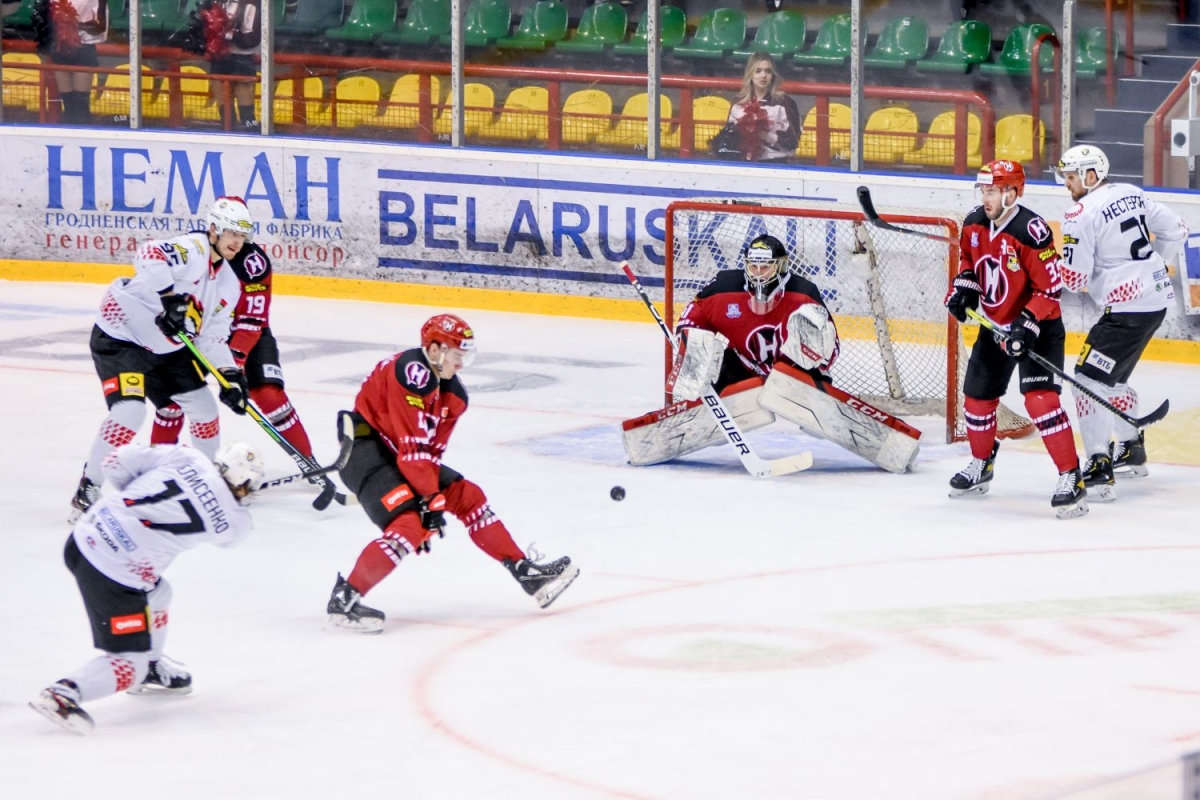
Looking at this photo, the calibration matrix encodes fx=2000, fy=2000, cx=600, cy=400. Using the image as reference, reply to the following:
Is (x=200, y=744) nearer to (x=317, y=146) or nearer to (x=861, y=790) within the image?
(x=861, y=790)

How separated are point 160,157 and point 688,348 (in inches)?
223

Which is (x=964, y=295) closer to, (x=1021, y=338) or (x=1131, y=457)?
(x=1021, y=338)

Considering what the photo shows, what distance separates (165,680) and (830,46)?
6.76m

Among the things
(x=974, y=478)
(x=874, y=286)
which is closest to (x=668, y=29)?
(x=874, y=286)

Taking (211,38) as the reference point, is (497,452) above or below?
below

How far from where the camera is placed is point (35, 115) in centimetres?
1248

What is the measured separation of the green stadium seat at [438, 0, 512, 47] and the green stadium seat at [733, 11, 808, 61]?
1.46 m

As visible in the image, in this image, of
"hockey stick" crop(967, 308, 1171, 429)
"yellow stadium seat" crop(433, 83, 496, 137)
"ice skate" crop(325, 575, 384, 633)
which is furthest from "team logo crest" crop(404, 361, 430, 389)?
"yellow stadium seat" crop(433, 83, 496, 137)

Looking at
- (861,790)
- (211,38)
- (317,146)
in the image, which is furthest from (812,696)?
(211,38)

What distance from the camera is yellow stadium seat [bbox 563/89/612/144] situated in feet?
36.4

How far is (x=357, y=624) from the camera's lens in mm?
5309

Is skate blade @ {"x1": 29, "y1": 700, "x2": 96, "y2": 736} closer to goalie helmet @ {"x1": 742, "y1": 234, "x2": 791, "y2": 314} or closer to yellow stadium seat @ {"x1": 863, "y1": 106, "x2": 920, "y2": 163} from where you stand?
goalie helmet @ {"x1": 742, "y1": 234, "x2": 791, "y2": 314}

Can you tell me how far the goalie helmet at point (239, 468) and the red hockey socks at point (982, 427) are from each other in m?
3.25

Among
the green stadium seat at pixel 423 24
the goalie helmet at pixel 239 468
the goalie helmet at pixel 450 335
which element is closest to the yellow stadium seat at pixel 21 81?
the green stadium seat at pixel 423 24
